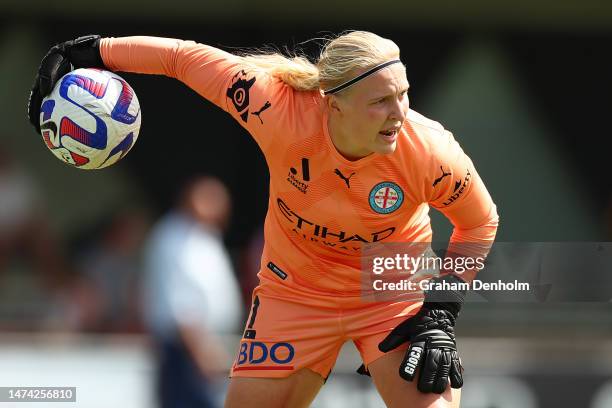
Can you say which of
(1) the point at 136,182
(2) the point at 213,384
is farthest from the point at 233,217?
(2) the point at 213,384

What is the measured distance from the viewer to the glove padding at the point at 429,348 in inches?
179

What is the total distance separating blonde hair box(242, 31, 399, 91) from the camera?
441 centimetres

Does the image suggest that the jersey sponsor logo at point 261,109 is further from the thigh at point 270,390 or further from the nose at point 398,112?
the thigh at point 270,390

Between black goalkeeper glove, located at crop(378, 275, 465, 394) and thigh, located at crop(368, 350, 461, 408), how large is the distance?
3 centimetres

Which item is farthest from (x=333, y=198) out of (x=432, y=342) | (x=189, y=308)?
(x=189, y=308)

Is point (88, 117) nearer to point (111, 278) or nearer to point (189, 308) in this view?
point (189, 308)

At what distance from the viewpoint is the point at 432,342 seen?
4648mm

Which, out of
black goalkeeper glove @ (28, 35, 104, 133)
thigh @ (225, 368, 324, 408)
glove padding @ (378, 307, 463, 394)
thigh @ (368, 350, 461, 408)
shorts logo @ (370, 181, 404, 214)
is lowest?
thigh @ (225, 368, 324, 408)

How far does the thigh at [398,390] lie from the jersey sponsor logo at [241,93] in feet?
3.89

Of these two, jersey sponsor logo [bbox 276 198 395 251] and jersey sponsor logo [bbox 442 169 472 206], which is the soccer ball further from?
jersey sponsor logo [bbox 442 169 472 206]

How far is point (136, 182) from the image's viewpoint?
1136cm

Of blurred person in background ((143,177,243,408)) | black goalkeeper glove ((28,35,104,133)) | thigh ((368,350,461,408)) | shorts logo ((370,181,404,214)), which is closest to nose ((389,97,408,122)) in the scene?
shorts logo ((370,181,404,214))

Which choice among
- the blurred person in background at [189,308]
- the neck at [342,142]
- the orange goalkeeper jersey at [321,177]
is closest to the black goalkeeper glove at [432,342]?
the orange goalkeeper jersey at [321,177]

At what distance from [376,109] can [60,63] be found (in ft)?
4.93
